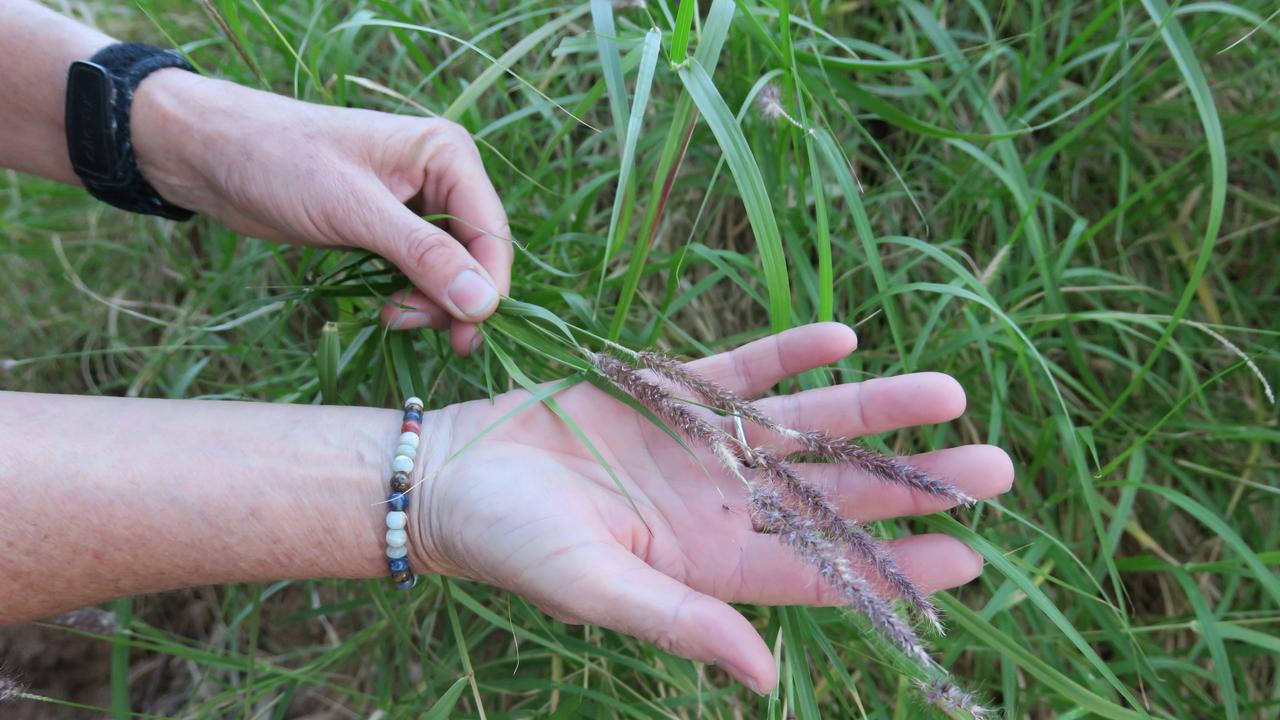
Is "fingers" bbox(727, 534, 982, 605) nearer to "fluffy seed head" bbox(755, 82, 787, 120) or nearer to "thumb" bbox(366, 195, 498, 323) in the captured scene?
"thumb" bbox(366, 195, 498, 323)

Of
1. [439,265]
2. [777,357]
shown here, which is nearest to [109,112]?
[439,265]

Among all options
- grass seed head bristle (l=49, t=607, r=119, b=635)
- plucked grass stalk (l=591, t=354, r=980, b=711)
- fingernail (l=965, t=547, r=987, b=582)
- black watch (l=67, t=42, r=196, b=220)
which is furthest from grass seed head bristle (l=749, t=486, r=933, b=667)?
black watch (l=67, t=42, r=196, b=220)

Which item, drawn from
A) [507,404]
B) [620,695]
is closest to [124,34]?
[507,404]

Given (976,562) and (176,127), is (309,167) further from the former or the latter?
(976,562)

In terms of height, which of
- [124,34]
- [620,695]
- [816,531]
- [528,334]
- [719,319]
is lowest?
[620,695]

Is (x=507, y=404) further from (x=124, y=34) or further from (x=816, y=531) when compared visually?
(x=124, y=34)

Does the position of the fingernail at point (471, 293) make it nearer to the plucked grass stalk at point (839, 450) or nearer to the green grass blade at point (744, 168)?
the plucked grass stalk at point (839, 450)
